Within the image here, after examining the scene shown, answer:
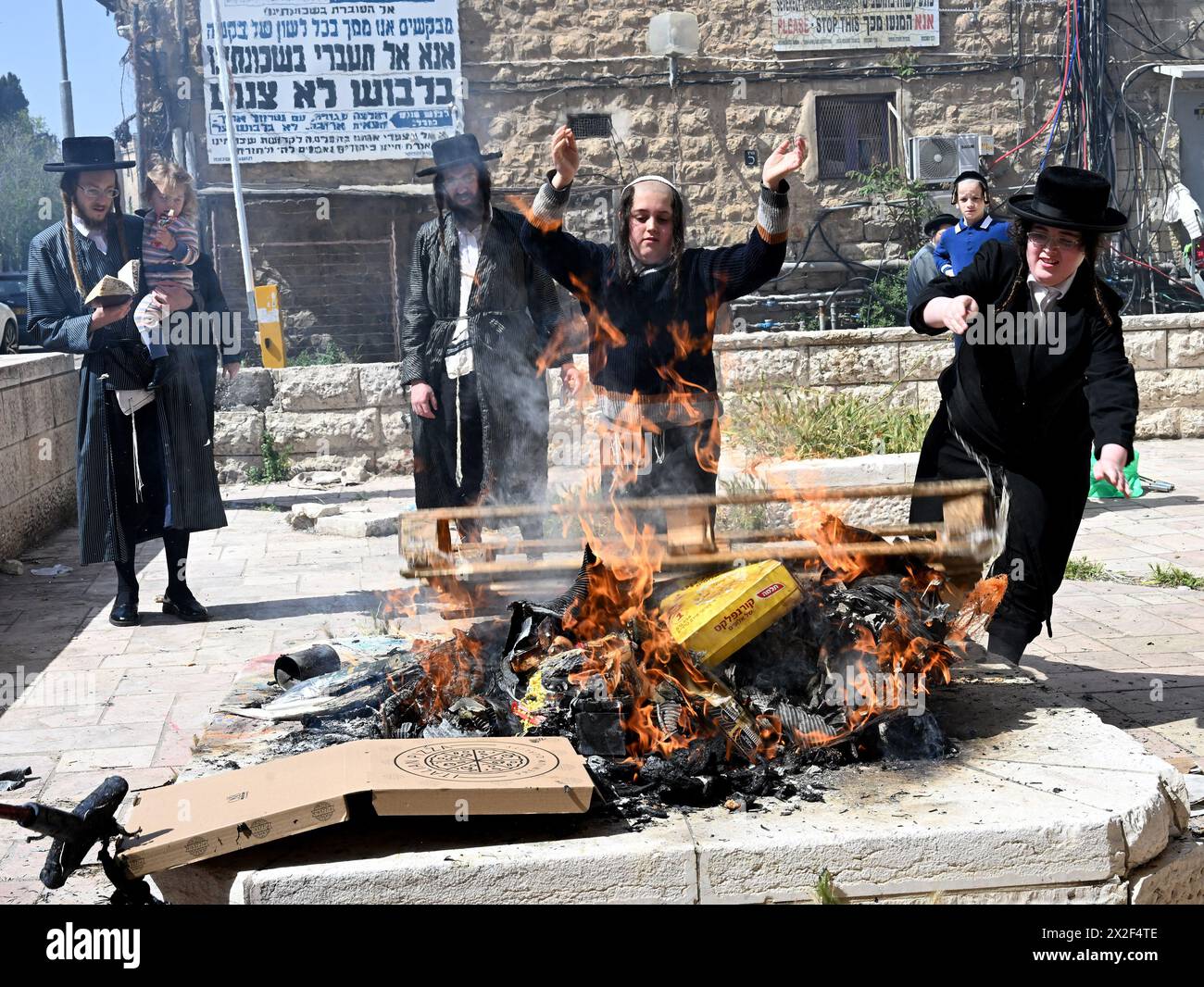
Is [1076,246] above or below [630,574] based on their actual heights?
above

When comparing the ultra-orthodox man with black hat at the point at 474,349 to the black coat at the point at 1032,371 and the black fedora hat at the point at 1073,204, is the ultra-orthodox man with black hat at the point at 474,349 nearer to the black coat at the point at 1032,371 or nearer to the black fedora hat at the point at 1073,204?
the black coat at the point at 1032,371

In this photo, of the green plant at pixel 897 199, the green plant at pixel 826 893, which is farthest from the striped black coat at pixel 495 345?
the green plant at pixel 897 199

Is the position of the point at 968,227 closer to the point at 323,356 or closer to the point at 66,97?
the point at 323,356

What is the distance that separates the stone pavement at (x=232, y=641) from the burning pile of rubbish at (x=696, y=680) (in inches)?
34.3

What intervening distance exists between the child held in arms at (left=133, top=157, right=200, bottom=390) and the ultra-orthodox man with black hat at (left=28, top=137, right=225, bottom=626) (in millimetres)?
60

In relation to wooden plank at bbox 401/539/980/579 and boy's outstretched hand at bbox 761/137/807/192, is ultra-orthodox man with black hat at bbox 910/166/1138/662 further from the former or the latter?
boy's outstretched hand at bbox 761/137/807/192

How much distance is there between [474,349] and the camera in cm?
604

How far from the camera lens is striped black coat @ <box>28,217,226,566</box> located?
652 cm

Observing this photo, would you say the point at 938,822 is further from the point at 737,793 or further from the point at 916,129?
the point at 916,129

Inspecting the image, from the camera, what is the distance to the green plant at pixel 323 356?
1588 cm

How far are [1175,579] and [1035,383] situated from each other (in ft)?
10.0

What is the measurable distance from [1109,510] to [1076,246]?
5.20 m

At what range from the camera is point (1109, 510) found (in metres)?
8.95
